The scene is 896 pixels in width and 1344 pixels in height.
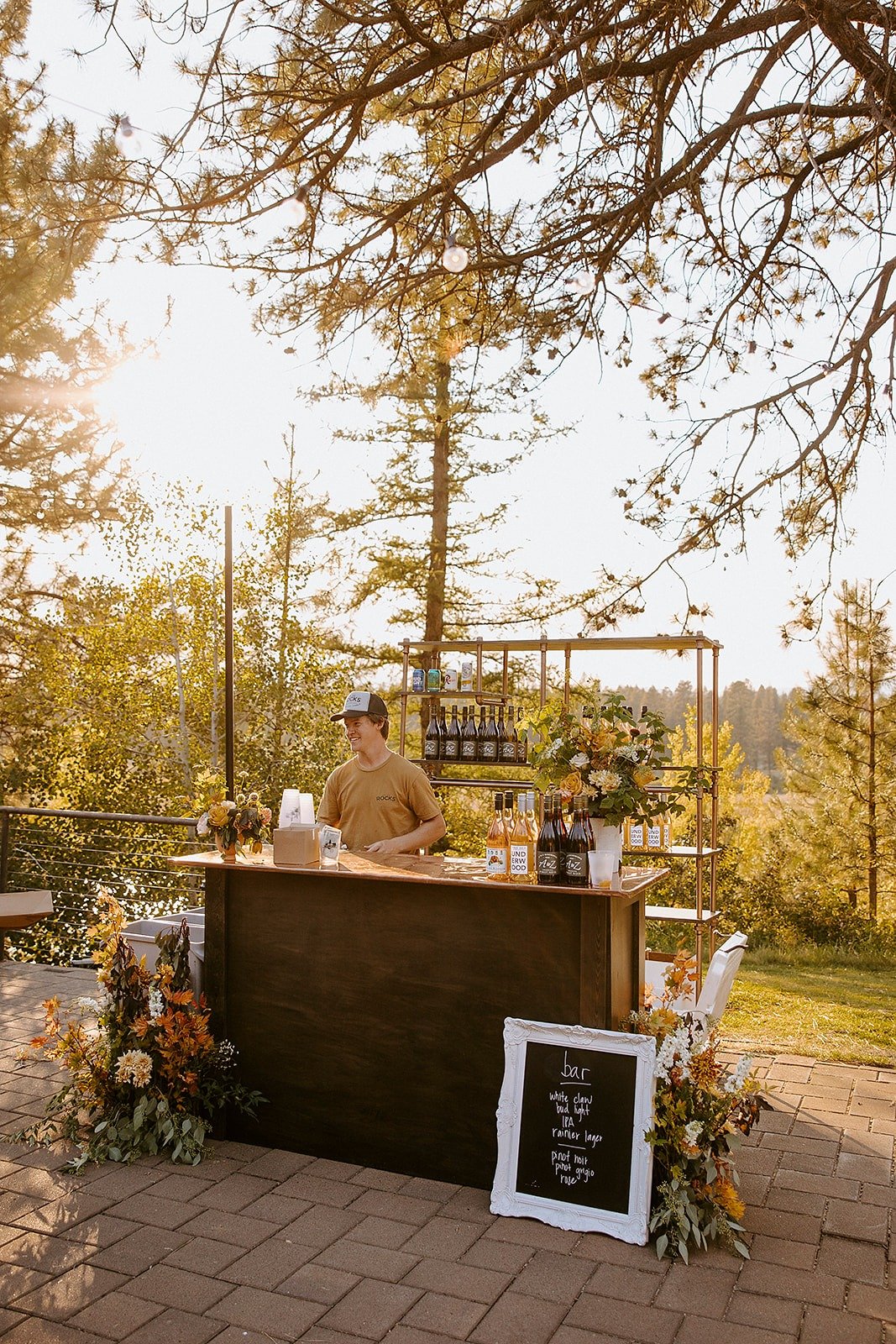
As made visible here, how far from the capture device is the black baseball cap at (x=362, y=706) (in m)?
4.48

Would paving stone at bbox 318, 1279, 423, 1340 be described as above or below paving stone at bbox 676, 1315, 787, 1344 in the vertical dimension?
below

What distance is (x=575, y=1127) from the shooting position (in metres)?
3.11

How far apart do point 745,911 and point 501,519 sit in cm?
568

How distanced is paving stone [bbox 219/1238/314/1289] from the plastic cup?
1.31 m

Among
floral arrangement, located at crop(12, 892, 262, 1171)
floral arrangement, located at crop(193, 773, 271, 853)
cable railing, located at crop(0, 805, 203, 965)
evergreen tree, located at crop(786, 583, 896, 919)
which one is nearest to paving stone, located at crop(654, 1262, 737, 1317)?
floral arrangement, located at crop(12, 892, 262, 1171)

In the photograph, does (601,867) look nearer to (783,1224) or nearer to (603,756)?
(603,756)

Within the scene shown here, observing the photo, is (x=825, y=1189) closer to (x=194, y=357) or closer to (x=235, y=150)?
(x=194, y=357)

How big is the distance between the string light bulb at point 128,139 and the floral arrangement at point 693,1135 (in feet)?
10.5

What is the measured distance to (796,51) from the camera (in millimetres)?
3934

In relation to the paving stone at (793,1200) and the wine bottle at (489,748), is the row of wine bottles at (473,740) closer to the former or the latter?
the wine bottle at (489,748)

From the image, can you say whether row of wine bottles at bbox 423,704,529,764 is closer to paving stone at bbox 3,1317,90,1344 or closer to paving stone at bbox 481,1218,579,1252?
paving stone at bbox 481,1218,579,1252

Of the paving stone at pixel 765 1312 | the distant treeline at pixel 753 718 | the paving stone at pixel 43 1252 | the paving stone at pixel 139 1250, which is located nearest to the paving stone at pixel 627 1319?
the paving stone at pixel 765 1312

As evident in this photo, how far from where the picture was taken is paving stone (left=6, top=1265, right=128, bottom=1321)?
2.58m

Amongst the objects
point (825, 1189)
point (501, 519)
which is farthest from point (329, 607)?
point (825, 1189)
